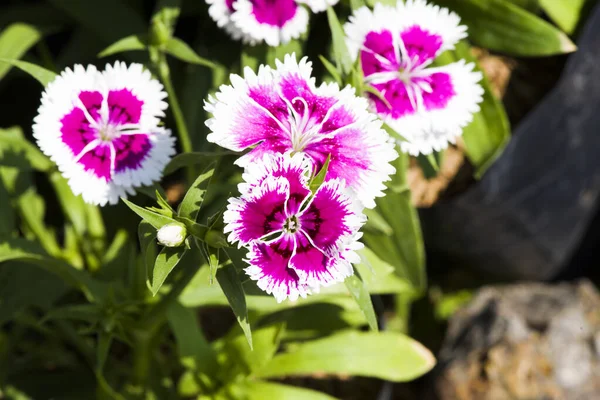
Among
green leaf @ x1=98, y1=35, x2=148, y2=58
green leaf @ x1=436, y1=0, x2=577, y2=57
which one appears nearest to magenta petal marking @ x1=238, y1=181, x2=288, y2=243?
green leaf @ x1=98, y1=35, x2=148, y2=58

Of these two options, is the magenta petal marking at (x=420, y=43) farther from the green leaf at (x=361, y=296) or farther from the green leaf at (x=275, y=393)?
the green leaf at (x=275, y=393)

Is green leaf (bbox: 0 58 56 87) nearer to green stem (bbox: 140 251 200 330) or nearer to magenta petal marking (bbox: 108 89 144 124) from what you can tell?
magenta petal marking (bbox: 108 89 144 124)

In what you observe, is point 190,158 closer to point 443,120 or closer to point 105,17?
point 443,120

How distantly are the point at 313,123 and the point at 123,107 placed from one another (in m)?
0.30

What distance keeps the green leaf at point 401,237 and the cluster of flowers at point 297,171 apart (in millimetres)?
460

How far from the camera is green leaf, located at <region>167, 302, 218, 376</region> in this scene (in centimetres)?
131

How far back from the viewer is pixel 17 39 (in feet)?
5.35

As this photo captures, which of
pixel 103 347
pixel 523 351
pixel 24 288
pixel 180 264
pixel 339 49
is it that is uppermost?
pixel 339 49

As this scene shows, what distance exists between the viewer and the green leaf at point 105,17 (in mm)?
1659

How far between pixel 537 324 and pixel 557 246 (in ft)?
0.95

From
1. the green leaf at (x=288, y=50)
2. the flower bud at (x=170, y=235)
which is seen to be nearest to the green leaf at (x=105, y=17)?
the green leaf at (x=288, y=50)

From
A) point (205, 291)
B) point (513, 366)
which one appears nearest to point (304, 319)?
point (205, 291)

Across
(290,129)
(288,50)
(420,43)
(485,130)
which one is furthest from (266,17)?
(485,130)

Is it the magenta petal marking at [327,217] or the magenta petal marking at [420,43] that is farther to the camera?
the magenta petal marking at [420,43]
